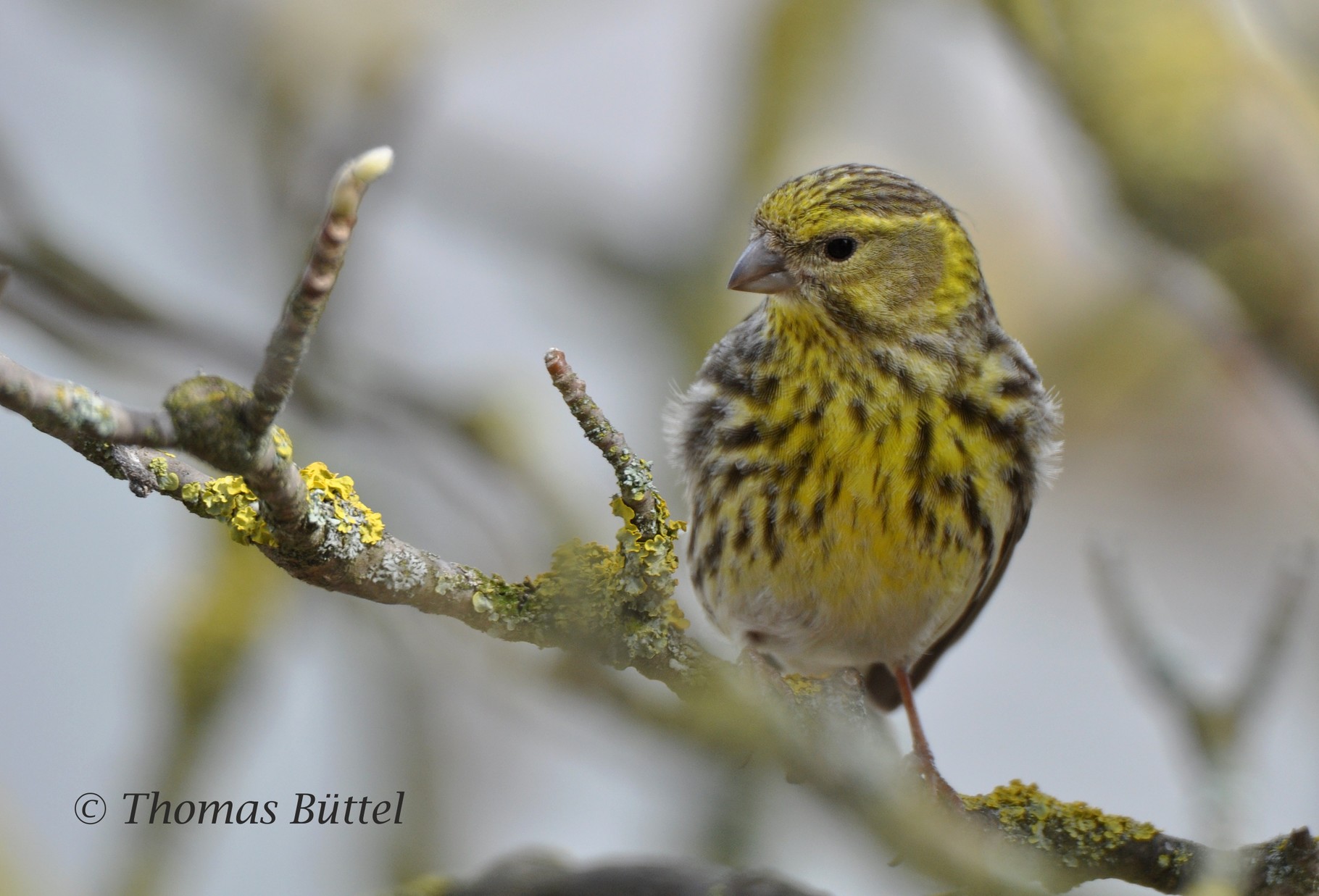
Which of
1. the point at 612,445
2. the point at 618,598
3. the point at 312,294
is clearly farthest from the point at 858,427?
the point at 312,294

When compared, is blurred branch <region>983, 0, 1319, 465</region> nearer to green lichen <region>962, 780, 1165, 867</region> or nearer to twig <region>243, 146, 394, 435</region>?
green lichen <region>962, 780, 1165, 867</region>

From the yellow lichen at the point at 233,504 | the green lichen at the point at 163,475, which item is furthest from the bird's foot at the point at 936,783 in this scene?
the green lichen at the point at 163,475

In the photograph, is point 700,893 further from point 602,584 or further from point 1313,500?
point 1313,500

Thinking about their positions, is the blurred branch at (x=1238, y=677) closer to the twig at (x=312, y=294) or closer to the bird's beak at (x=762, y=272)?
the bird's beak at (x=762, y=272)

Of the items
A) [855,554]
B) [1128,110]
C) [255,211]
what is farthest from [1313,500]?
[255,211]

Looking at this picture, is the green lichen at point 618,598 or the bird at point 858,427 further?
the bird at point 858,427

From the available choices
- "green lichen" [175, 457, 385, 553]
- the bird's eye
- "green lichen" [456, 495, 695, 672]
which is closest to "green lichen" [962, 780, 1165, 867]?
"green lichen" [456, 495, 695, 672]

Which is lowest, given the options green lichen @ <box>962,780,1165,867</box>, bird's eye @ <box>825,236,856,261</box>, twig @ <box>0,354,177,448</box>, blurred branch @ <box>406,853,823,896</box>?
blurred branch @ <box>406,853,823,896</box>
